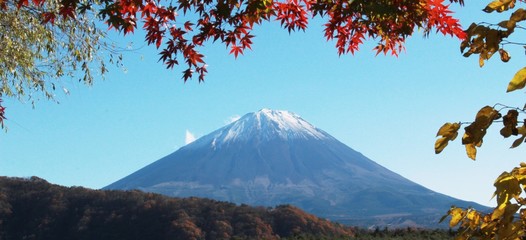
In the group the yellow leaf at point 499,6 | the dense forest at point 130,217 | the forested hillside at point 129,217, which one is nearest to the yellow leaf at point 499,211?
the yellow leaf at point 499,6

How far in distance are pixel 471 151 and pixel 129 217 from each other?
17.6 metres

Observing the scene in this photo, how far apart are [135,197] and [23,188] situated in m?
4.44

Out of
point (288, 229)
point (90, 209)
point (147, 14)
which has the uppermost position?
point (147, 14)

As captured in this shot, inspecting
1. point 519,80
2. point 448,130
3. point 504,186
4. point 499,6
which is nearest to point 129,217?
point 448,130

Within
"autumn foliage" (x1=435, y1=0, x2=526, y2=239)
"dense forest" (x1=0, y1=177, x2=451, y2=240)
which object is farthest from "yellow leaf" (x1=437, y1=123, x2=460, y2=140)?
"dense forest" (x1=0, y1=177, x2=451, y2=240)

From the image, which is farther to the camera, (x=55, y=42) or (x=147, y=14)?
(x=55, y=42)

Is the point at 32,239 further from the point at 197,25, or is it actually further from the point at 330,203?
the point at 330,203

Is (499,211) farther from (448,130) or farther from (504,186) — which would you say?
(448,130)

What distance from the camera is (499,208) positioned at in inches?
105

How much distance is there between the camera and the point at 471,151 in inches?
116

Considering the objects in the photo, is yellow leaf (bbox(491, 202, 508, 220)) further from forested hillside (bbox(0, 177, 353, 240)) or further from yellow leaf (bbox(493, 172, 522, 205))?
forested hillside (bbox(0, 177, 353, 240))

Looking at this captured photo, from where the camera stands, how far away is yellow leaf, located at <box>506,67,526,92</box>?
7.97ft

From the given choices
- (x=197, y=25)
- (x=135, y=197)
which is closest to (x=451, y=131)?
(x=197, y=25)

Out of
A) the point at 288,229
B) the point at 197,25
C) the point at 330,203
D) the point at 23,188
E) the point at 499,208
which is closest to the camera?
the point at 499,208
